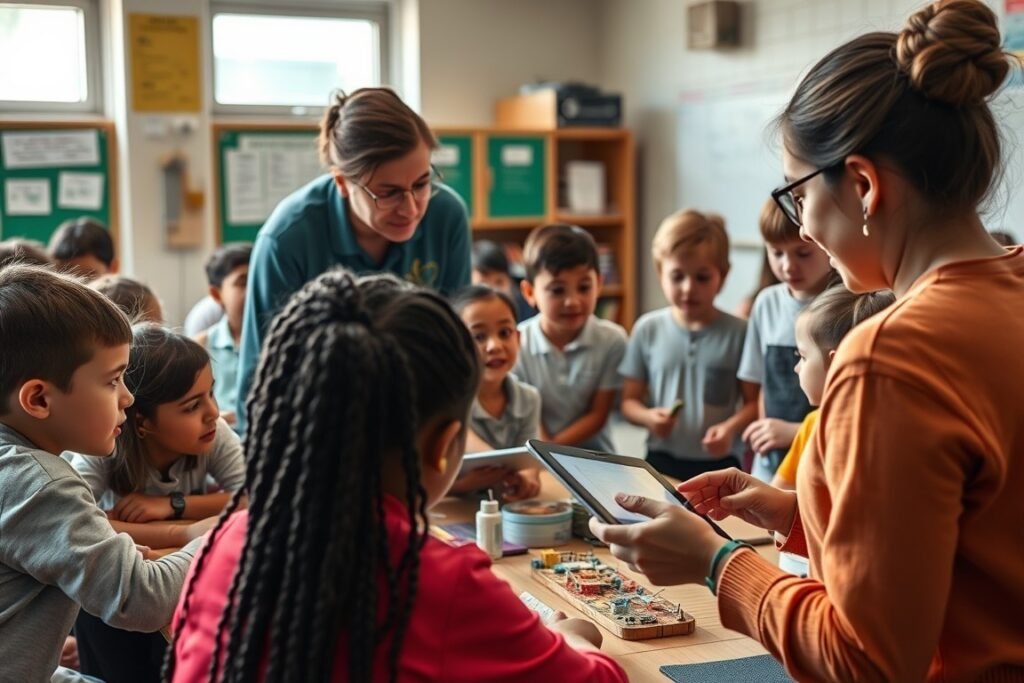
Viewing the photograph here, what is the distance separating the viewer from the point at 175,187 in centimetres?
550

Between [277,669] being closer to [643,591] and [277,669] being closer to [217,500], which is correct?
[643,591]

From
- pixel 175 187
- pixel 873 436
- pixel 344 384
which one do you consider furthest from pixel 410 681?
pixel 175 187

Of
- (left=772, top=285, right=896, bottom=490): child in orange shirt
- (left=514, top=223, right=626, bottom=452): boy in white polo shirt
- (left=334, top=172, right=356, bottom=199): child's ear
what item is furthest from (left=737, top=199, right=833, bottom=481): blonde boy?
(left=334, top=172, right=356, bottom=199): child's ear

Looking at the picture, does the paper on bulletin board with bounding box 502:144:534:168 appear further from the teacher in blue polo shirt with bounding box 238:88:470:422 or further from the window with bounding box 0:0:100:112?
the teacher in blue polo shirt with bounding box 238:88:470:422

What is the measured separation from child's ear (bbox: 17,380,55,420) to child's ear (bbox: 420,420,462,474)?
2.56 feet

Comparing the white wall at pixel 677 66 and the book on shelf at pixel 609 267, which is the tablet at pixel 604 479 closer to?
the white wall at pixel 677 66

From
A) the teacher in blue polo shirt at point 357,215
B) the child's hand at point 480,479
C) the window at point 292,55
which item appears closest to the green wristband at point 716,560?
the child's hand at point 480,479

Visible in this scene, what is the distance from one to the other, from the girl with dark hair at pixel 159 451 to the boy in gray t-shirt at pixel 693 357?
135cm

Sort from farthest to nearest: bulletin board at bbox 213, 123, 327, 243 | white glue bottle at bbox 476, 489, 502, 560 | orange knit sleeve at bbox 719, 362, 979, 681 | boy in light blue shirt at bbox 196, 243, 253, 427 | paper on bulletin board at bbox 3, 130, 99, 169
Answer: bulletin board at bbox 213, 123, 327, 243, paper on bulletin board at bbox 3, 130, 99, 169, boy in light blue shirt at bbox 196, 243, 253, 427, white glue bottle at bbox 476, 489, 502, 560, orange knit sleeve at bbox 719, 362, 979, 681

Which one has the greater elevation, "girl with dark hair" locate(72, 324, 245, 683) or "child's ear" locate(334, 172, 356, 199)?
"child's ear" locate(334, 172, 356, 199)

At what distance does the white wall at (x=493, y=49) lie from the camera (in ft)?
19.9

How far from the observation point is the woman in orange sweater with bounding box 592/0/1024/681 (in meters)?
1.08

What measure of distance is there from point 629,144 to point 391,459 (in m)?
5.15

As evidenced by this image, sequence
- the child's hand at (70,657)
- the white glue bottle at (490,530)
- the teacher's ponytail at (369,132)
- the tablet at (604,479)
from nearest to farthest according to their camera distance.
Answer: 1. the tablet at (604,479)
2. the white glue bottle at (490,530)
3. the child's hand at (70,657)
4. the teacher's ponytail at (369,132)
